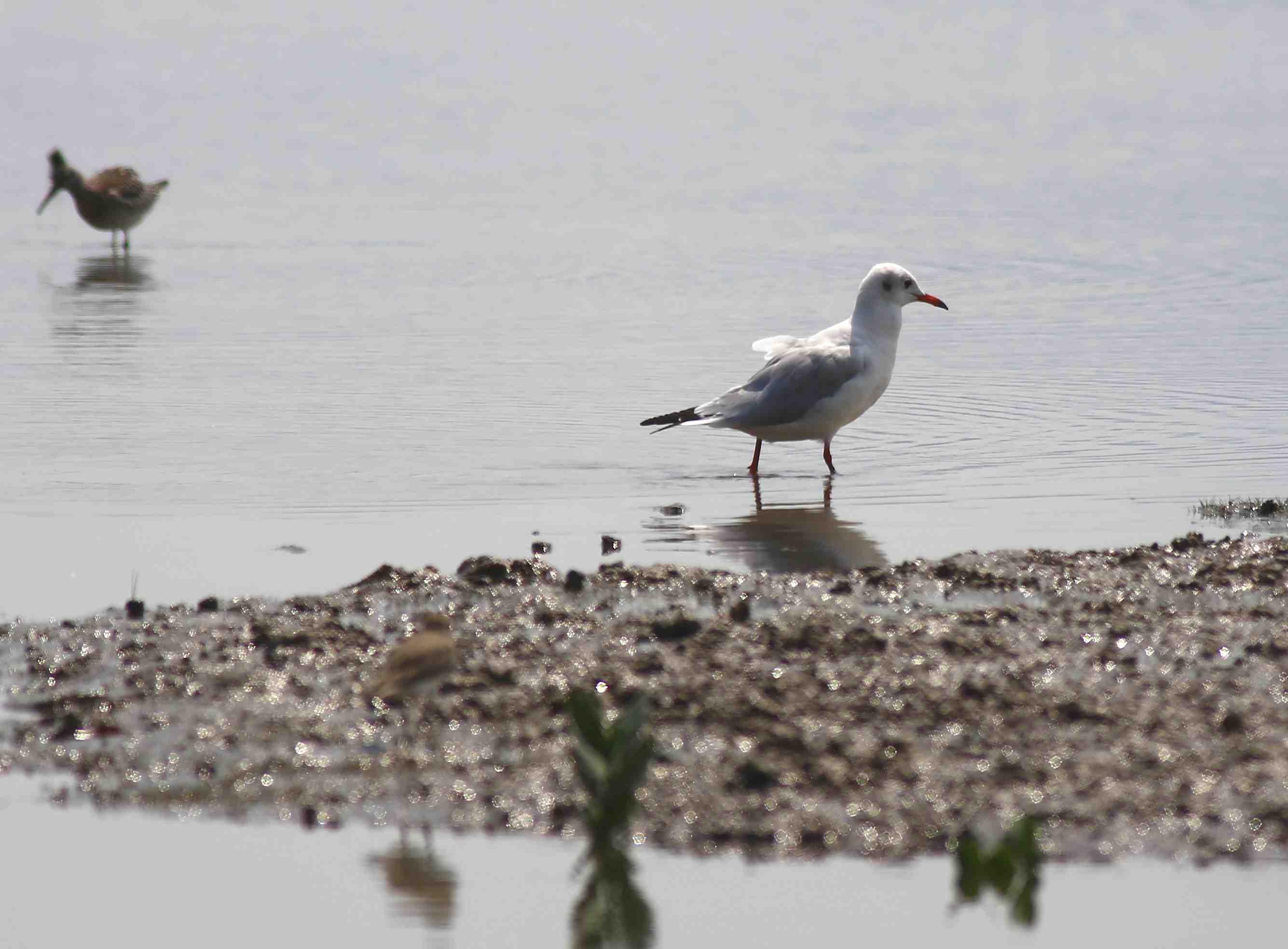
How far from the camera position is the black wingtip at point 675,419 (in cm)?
973

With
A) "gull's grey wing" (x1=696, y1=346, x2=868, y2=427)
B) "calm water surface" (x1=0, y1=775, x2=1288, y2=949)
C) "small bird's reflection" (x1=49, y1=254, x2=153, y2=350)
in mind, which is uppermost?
"small bird's reflection" (x1=49, y1=254, x2=153, y2=350)

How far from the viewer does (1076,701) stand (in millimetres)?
5137

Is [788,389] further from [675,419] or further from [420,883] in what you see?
[420,883]

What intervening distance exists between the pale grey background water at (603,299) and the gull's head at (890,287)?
2.51 ft

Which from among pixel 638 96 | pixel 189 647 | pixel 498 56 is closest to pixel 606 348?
pixel 189 647

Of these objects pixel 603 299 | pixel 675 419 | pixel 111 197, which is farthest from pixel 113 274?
pixel 675 419

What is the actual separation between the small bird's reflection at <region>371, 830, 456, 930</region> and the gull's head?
606cm

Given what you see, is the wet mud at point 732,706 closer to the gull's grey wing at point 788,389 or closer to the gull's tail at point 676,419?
the gull's grey wing at point 788,389

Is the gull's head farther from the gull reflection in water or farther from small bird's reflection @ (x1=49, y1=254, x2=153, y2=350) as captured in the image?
small bird's reflection @ (x1=49, y1=254, x2=153, y2=350)

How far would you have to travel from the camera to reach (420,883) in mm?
4348

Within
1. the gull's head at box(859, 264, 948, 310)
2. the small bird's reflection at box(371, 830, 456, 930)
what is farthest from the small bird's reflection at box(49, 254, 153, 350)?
the small bird's reflection at box(371, 830, 456, 930)

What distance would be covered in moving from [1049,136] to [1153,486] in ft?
68.1

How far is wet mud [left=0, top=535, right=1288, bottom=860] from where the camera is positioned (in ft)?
15.0

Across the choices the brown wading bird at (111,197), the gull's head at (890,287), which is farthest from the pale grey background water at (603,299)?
the gull's head at (890,287)
